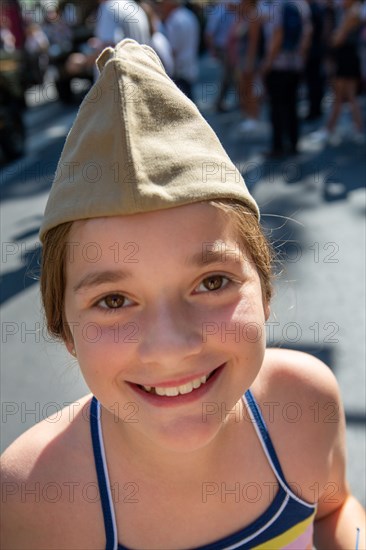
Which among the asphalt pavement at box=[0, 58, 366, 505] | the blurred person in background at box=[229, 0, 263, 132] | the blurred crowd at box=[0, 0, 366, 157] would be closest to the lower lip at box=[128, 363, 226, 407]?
the asphalt pavement at box=[0, 58, 366, 505]

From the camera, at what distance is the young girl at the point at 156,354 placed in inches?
46.9

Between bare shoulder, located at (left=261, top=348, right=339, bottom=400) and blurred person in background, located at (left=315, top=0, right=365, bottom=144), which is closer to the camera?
bare shoulder, located at (left=261, top=348, right=339, bottom=400)

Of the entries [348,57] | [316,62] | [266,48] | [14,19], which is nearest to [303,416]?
[348,57]

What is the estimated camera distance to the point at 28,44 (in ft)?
43.5

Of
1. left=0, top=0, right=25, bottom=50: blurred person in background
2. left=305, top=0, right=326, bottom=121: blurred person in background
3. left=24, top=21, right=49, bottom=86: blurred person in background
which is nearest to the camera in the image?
left=305, top=0, right=326, bottom=121: blurred person in background

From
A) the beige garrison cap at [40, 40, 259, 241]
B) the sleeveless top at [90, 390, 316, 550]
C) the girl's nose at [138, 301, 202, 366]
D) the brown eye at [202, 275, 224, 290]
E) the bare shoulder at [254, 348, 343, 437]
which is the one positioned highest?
the beige garrison cap at [40, 40, 259, 241]

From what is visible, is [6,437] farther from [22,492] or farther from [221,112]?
[221,112]

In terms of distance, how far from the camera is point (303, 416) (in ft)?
5.04

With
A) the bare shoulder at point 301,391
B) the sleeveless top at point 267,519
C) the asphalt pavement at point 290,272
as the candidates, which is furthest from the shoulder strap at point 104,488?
the bare shoulder at point 301,391

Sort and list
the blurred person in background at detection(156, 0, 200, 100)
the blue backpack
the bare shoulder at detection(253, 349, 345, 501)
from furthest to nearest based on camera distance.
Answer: the blurred person in background at detection(156, 0, 200, 100) → the blue backpack → the bare shoulder at detection(253, 349, 345, 501)

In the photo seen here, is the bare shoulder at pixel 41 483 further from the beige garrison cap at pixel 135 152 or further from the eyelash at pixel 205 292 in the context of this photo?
the beige garrison cap at pixel 135 152

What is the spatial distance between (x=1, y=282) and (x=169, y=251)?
309 centimetres

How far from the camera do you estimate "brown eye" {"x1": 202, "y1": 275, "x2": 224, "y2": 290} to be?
1.25 metres

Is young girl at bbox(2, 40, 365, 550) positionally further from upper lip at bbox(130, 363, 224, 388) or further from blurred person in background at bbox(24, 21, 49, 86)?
blurred person in background at bbox(24, 21, 49, 86)
